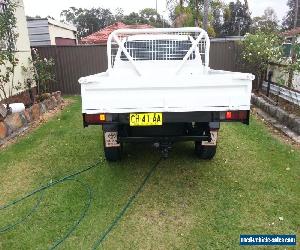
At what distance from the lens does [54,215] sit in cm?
372

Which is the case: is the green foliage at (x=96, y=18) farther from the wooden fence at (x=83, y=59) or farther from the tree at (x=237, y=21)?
the wooden fence at (x=83, y=59)

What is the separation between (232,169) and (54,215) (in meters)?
2.79

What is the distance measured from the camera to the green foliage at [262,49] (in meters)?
9.69

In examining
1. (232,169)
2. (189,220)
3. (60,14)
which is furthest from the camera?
(60,14)

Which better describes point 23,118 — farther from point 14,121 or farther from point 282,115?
point 282,115

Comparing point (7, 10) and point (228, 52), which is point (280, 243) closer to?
point (7, 10)

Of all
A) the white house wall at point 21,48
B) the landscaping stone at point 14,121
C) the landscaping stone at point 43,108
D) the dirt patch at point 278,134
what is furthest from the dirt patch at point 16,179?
the dirt patch at point 278,134

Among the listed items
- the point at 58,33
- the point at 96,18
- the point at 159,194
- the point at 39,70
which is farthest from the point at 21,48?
the point at 96,18

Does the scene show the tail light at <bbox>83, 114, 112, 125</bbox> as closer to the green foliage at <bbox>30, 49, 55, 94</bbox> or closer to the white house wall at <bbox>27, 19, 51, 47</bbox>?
the green foliage at <bbox>30, 49, 55, 94</bbox>

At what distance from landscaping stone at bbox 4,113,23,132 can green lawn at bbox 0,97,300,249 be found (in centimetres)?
87

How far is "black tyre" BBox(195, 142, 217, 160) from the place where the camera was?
4.92 metres

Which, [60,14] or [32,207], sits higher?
[60,14]

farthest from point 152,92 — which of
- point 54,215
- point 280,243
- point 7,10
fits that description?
point 7,10

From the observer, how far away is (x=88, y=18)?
53344 mm
